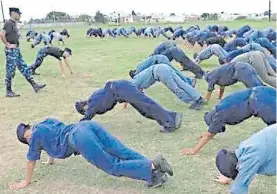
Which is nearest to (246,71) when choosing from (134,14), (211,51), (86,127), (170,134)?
(170,134)

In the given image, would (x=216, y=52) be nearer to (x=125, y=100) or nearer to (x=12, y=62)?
(x=12, y=62)

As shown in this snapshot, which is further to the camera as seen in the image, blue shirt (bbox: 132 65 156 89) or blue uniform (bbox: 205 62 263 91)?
blue shirt (bbox: 132 65 156 89)

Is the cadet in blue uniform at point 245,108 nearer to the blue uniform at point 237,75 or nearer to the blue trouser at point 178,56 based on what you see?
the blue uniform at point 237,75

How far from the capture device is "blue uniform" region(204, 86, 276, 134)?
147 inches

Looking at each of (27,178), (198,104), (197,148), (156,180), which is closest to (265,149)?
(156,180)

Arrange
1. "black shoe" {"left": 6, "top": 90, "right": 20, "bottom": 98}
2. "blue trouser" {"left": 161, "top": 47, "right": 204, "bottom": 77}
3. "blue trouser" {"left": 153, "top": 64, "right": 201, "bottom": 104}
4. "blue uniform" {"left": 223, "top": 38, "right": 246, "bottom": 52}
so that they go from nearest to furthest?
"blue trouser" {"left": 153, "top": 64, "right": 201, "bottom": 104}
"black shoe" {"left": 6, "top": 90, "right": 20, "bottom": 98}
"blue trouser" {"left": 161, "top": 47, "right": 204, "bottom": 77}
"blue uniform" {"left": 223, "top": 38, "right": 246, "bottom": 52}

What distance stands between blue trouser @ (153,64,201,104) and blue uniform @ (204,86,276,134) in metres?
1.70

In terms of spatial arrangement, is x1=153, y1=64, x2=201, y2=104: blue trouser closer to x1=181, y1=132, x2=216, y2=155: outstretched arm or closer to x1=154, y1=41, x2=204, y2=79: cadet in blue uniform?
x1=181, y1=132, x2=216, y2=155: outstretched arm

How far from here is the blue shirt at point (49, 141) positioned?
381cm

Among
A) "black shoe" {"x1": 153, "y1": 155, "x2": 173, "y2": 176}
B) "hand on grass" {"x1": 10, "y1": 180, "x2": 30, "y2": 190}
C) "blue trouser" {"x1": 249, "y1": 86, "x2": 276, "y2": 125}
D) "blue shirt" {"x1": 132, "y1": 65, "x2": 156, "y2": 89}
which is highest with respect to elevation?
"blue trouser" {"x1": 249, "y1": 86, "x2": 276, "y2": 125}

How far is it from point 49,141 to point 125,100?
141 cm

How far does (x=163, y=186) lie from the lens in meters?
3.79

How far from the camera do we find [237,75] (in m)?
5.77

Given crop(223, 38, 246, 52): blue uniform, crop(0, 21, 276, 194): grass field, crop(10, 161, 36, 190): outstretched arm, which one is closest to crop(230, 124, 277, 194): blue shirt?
crop(0, 21, 276, 194): grass field
